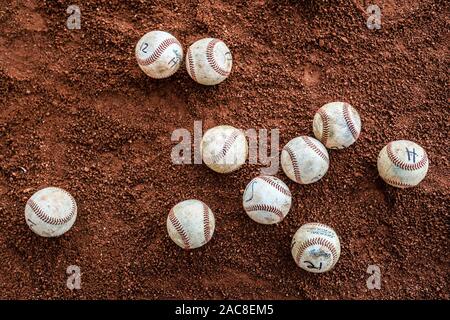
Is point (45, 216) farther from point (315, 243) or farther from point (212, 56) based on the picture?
point (315, 243)

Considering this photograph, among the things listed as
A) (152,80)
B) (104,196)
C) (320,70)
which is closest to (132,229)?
(104,196)

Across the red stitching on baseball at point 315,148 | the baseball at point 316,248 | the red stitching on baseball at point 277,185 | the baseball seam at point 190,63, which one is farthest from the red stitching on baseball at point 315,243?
the baseball seam at point 190,63

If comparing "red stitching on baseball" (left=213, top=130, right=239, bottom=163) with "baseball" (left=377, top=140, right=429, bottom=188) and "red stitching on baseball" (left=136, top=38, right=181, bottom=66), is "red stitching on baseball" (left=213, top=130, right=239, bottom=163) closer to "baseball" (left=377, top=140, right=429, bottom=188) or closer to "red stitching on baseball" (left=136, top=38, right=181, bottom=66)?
"red stitching on baseball" (left=136, top=38, right=181, bottom=66)

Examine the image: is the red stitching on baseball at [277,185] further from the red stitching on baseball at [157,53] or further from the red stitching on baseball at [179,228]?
the red stitching on baseball at [157,53]

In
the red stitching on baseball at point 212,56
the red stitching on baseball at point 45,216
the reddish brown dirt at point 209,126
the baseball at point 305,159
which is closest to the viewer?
the red stitching on baseball at point 45,216

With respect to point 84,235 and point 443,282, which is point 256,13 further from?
point 443,282
